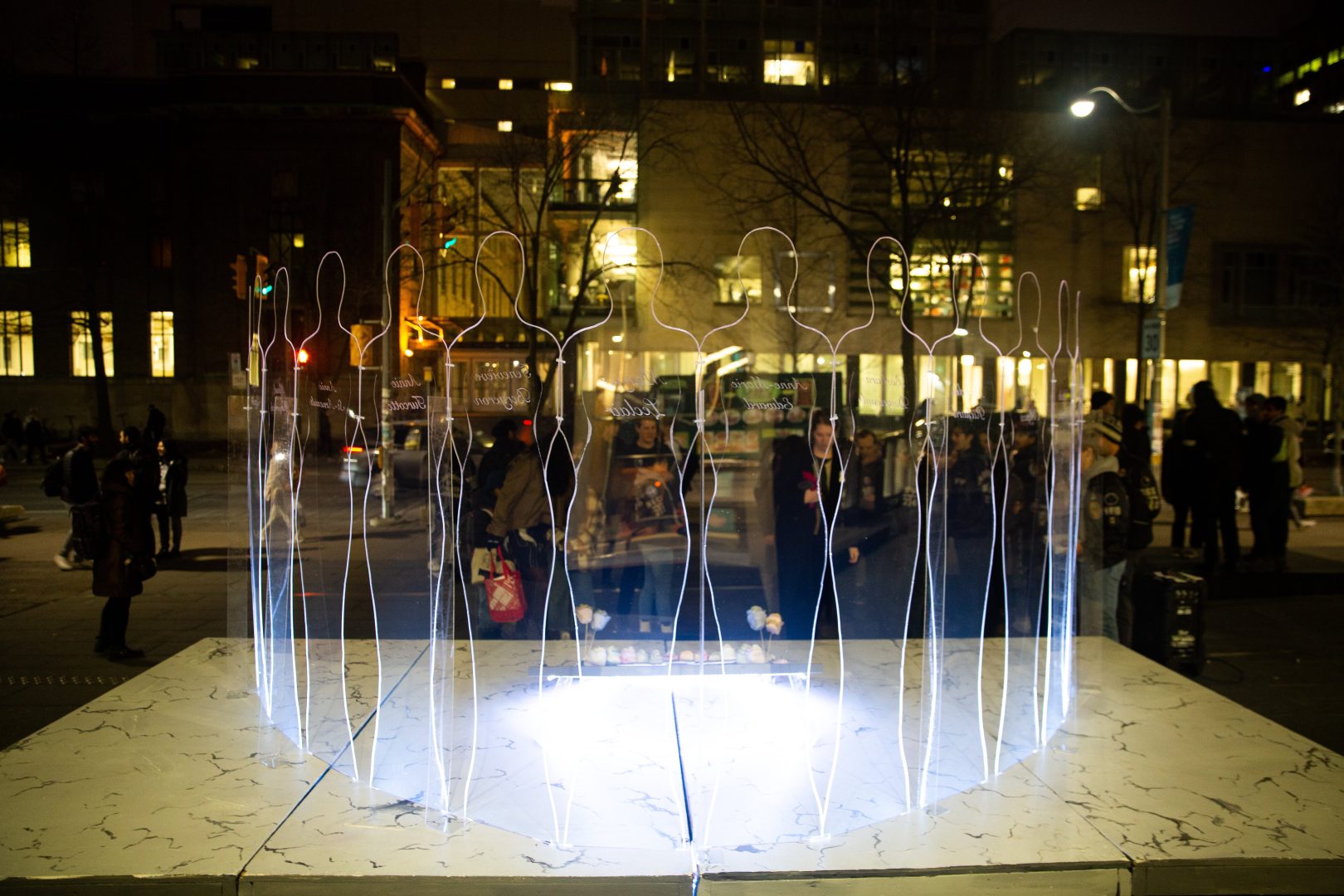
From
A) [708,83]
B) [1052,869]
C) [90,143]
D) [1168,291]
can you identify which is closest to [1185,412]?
[1168,291]

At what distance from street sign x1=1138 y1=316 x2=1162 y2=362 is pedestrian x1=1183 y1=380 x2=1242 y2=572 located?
1612 mm

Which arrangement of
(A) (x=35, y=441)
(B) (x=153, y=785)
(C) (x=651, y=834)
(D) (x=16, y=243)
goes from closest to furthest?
(C) (x=651, y=834)
(B) (x=153, y=785)
(A) (x=35, y=441)
(D) (x=16, y=243)

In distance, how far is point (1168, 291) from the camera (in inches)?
448

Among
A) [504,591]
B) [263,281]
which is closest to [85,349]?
[263,281]

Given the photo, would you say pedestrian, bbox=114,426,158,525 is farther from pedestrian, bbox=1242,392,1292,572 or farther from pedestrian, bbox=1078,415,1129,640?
pedestrian, bbox=1242,392,1292,572

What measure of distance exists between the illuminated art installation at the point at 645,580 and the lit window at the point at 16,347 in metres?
30.5

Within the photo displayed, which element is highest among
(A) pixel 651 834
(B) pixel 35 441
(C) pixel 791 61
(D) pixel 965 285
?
(C) pixel 791 61

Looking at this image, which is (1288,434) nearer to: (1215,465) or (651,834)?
(1215,465)

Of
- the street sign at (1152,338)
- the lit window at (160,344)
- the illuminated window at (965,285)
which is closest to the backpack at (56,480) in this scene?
the street sign at (1152,338)

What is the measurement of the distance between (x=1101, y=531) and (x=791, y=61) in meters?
21.9

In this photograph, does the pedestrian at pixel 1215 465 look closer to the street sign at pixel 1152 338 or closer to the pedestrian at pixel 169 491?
the street sign at pixel 1152 338

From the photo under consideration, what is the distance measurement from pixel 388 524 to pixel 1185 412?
943 cm

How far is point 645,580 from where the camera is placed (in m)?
5.17

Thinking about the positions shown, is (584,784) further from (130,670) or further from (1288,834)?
(130,670)
